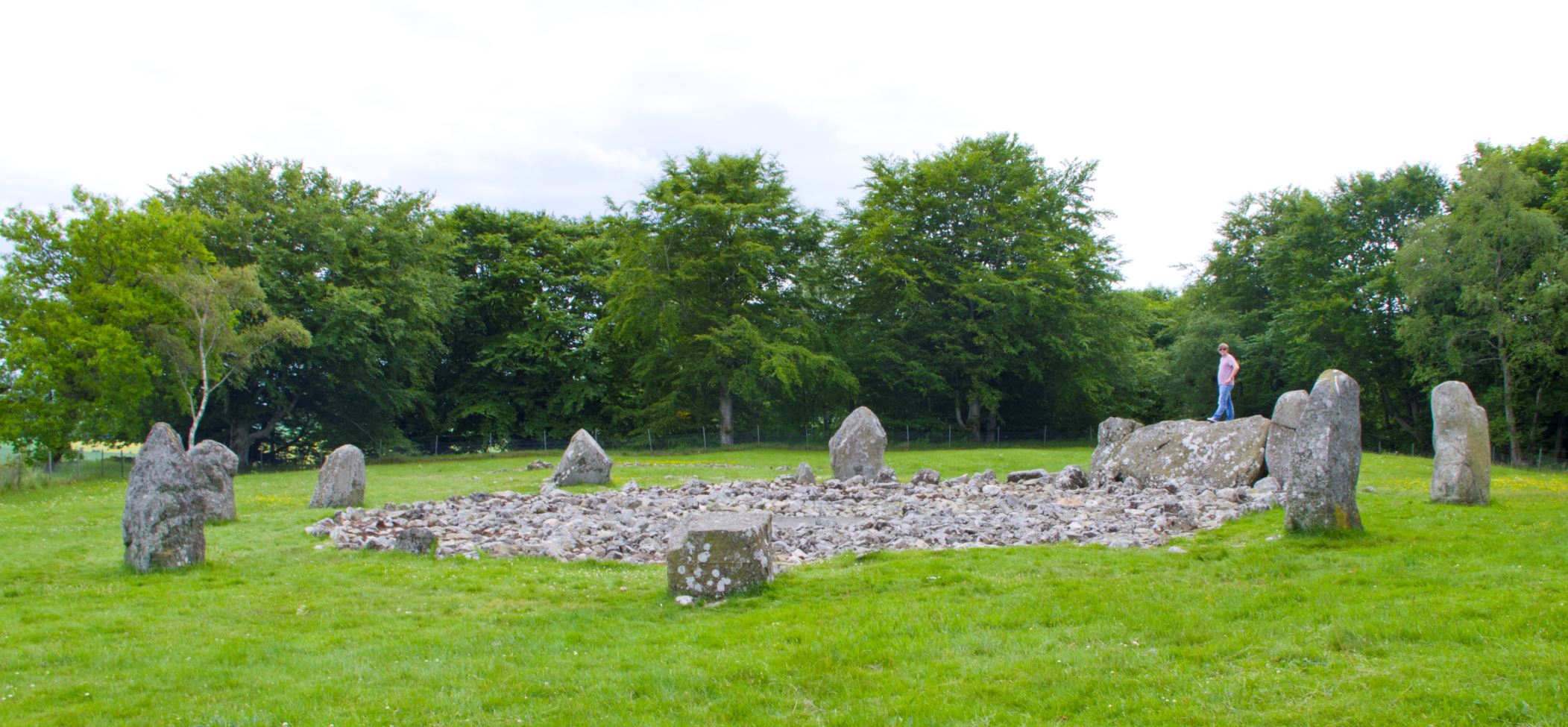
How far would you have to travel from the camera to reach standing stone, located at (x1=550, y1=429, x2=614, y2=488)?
74.4 ft

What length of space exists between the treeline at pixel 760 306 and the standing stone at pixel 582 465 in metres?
17.0

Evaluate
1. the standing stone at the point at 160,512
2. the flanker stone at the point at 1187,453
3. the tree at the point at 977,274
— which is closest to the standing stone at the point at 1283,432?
the flanker stone at the point at 1187,453

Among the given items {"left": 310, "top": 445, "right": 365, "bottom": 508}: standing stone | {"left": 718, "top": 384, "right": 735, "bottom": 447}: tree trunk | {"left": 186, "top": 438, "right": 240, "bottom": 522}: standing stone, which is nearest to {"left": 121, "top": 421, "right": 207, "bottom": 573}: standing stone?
{"left": 186, "top": 438, "right": 240, "bottom": 522}: standing stone

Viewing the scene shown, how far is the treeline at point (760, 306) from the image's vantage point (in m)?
32.3

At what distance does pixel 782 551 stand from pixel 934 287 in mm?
33861

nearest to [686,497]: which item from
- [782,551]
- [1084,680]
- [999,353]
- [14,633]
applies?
[782,551]

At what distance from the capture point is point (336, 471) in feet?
59.8

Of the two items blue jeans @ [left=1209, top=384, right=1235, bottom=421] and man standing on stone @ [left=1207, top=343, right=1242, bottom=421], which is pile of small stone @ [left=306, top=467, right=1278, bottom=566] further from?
man standing on stone @ [left=1207, top=343, right=1242, bottom=421]

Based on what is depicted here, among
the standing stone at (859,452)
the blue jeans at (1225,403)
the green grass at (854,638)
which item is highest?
the blue jeans at (1225,403)

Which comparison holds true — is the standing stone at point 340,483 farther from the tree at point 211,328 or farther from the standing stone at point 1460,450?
the standing stone at point 1460,450

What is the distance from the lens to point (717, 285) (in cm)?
4484

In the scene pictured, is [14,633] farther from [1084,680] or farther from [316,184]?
[316,184]

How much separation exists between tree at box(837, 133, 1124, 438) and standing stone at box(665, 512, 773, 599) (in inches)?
1299

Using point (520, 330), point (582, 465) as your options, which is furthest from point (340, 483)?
point (520, 330)
